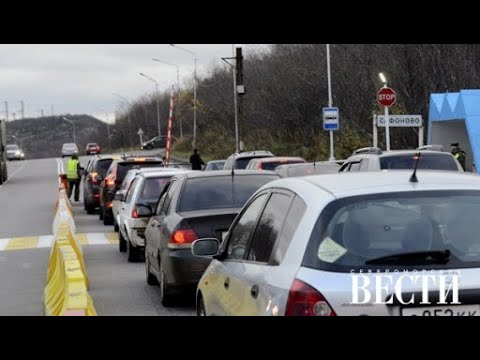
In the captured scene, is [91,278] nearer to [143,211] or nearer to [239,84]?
[143,211]

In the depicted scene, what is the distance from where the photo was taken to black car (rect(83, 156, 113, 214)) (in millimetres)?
29703

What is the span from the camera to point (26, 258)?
17688 millimetres

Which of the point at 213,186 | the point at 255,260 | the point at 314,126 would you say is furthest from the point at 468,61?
the point at 255,260

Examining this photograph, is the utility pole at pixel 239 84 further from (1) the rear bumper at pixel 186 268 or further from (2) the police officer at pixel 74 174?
(1) the rear bumper at pixel 186 268

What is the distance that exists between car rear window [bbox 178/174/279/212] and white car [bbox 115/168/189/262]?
145 inches

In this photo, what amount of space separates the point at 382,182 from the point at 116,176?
20866 mm

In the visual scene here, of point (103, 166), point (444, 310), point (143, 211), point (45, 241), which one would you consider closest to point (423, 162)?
point (143, 211)

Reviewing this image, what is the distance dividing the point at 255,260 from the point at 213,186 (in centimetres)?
611

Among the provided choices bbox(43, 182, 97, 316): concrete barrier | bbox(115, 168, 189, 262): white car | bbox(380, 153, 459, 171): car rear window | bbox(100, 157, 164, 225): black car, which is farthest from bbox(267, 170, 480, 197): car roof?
bbox(100, 157, 164, 225): black car

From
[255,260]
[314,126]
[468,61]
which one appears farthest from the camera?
[314,126]

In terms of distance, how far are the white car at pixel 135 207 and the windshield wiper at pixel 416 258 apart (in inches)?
433
